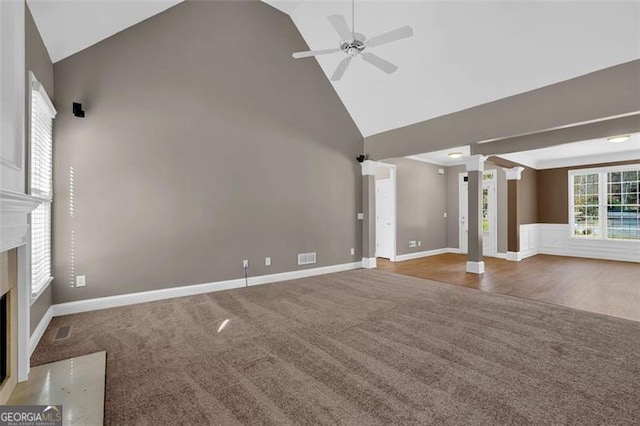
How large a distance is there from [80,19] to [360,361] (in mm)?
4457

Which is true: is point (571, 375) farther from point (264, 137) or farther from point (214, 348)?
point (264, 137)

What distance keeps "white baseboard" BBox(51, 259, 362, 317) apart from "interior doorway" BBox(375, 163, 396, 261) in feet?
8.26

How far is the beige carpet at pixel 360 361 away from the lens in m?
1.85

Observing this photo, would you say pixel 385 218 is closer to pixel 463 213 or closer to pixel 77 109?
pixel 463 213

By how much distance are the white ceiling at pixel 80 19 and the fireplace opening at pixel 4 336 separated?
2.65m

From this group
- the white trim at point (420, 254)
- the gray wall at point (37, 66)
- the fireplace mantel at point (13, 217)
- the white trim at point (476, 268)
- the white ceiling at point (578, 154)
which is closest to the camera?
the fireplace mantel at point (13, 217)

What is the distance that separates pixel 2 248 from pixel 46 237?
6.31ft

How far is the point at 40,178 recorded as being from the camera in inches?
119

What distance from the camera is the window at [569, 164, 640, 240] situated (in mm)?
7305

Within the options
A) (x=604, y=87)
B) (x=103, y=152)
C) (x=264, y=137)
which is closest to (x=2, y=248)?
(x=103, y=152)

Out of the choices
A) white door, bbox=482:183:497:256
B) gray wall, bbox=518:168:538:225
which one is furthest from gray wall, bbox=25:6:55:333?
gray wall, bbox=518:168:538:225

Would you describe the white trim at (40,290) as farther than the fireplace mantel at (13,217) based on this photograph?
Yes

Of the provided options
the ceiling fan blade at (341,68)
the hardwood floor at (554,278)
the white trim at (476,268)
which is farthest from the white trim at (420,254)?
the ceiling fan blade at (341,68)

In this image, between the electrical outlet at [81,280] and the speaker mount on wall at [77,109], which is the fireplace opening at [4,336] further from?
the speaker mount on wall at [77,109]
